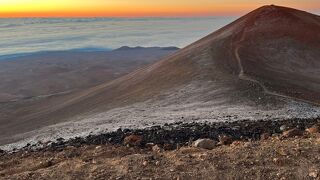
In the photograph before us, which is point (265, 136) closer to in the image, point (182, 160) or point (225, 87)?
point (182, 160)

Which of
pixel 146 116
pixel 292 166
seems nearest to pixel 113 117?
pixel 146 116

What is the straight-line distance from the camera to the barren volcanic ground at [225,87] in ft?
66.4

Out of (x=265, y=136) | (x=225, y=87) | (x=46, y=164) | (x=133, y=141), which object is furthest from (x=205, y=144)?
(x=225, y=87)

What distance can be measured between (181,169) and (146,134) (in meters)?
5.62

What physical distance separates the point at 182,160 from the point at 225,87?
13547 millimetres

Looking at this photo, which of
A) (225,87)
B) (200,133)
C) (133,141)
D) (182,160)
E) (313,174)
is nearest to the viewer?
(313,174)

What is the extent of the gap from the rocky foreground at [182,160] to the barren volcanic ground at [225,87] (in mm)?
5010

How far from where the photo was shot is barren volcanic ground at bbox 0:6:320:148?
66.4ft

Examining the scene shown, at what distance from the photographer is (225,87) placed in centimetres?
2416

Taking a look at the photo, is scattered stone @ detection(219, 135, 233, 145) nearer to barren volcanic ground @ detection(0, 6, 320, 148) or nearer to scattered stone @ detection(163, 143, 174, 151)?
scattered stone @ detection(163, 143, 174, 151)

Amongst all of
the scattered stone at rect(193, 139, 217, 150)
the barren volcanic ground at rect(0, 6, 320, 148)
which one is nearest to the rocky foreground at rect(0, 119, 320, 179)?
the scattered stone at rect(193, 139, 217, 150)

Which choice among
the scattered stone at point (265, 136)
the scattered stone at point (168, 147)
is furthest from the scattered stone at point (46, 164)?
the scattered stone at point (265, 136)

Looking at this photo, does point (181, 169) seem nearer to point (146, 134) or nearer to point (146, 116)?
point (146, 134)

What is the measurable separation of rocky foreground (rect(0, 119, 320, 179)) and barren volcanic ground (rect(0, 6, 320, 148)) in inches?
197
